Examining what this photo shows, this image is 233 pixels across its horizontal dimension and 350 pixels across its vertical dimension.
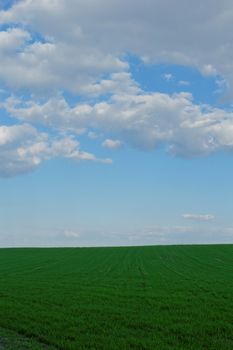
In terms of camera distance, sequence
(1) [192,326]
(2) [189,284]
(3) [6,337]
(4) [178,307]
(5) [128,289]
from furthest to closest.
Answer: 1. (2) [189,284]
2. (5) [128,289]
3. (4) [178,307]
4. (1) [192,326]
5. (3) [6,337]

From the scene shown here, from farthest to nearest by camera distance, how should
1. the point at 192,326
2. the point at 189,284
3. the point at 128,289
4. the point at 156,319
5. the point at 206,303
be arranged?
the point at 189,284 → the point at 128,289 → the point at 206,303 → the point at 156,319 → the point at 192,326

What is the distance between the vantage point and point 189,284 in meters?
32.3

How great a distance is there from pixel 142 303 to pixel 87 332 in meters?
6.63

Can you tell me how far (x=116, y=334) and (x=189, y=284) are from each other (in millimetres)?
17381

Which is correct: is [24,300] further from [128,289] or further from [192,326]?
[192,326]

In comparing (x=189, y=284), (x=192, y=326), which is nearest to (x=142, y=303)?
(x=192, y=326)

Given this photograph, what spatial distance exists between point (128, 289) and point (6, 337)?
14000 mm

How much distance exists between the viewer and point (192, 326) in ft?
55.7

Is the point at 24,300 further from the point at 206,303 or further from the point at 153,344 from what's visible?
the point at 153,344

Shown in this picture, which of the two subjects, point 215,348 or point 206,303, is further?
point 206,303

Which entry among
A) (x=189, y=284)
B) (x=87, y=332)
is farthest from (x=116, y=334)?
(x=189, y=284)

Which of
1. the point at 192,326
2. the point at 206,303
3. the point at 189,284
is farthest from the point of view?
the point at 189,284

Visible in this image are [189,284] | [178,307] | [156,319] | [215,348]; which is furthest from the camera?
[189,284]

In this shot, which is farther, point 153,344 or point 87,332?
point 87,332
